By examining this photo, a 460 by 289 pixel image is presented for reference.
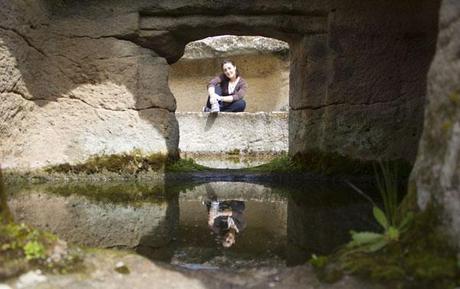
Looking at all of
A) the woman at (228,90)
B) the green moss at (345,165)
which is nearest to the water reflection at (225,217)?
the green moss at (345,165)

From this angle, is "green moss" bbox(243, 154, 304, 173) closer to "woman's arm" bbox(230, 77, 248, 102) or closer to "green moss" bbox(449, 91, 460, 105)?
"green moss" bbox(449, 91, 460, 105)

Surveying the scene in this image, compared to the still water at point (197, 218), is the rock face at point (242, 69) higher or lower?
higher

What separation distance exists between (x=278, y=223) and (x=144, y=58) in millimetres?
2061

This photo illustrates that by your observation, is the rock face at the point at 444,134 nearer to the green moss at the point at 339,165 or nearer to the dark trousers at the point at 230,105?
the green moss at the point at 339,165

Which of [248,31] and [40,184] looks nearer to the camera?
[40,184]

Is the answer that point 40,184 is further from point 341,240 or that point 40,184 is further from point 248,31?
point 341,240

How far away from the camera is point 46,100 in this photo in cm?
386

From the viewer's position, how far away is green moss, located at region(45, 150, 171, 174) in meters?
3.89

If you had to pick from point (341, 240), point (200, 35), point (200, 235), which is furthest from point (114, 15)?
point (341, 240)

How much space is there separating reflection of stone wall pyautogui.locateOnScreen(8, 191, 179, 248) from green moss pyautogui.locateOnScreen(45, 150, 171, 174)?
0.68 m

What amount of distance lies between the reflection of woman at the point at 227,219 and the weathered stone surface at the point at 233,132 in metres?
3.74

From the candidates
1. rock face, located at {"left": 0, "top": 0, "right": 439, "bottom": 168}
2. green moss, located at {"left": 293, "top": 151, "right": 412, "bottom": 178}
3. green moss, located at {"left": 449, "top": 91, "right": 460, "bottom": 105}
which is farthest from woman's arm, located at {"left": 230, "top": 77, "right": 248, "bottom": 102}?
green moss, located at {"left": 449, "top": 91, "right": 460, "bottom": 105}

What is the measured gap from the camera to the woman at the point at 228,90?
24.6ft

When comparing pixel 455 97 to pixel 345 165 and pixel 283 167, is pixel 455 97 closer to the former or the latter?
pixel 345 165
